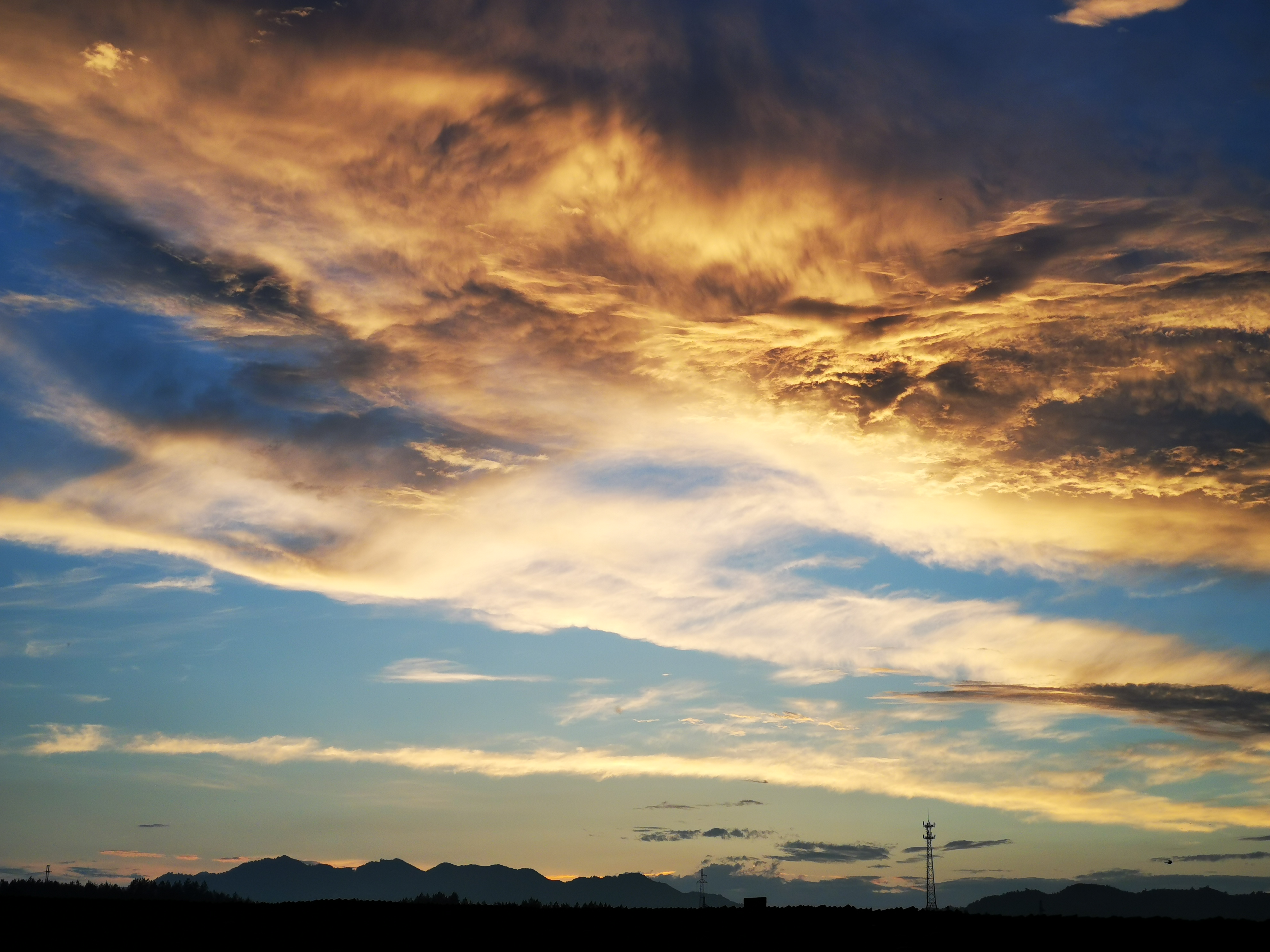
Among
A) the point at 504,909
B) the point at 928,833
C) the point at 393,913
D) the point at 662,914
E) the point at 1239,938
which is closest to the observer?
the point at 1239,938

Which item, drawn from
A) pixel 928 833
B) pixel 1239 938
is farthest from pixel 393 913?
pixel 928 833

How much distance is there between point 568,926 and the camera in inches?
2625

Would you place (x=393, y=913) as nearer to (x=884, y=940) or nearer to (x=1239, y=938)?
(x=884, y=940)

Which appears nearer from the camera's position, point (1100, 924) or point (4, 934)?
point (4, 934)

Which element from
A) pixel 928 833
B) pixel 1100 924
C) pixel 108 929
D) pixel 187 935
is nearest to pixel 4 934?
pixel 108 929

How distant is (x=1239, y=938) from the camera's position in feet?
189

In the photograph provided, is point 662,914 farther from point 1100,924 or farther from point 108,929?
point 108,929

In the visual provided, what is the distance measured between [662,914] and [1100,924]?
1172 inches

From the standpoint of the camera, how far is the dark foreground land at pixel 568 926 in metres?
58.3

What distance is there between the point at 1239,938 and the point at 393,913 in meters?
51.3

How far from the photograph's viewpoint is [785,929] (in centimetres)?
6456

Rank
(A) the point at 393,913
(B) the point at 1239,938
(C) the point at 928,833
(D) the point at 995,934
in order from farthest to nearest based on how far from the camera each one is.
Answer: (C) the point at 928,833, (A) the point at 393,913, (D) the point at 995,934, (B) the point at 1239,938

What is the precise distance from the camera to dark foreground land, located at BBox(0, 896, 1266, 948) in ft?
191

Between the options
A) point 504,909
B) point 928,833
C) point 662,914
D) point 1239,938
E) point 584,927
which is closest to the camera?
point 1239,938
